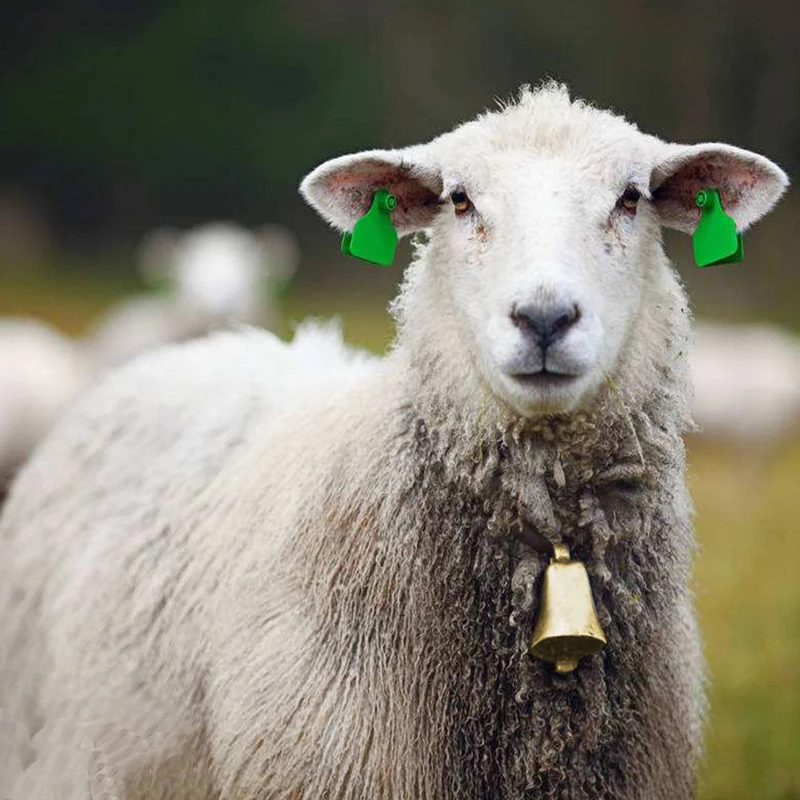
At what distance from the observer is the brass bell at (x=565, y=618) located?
2939 millimetres

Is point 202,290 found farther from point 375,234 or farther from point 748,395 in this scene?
point 375,234

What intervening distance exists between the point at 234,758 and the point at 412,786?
18.4 inches

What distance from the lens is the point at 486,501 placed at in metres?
3.07

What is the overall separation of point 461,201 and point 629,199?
40cm

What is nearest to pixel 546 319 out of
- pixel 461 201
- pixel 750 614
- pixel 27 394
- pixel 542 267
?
pixel 542 267

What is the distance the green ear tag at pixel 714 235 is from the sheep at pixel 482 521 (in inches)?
2.0

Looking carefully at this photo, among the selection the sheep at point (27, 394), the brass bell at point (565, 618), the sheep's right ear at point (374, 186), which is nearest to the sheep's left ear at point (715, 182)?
the sheep's right ear at point (374, 186)

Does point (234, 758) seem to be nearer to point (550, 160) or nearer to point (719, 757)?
point (550, 160)

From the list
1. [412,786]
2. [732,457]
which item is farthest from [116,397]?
[732,457]

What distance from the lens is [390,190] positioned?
3332mm

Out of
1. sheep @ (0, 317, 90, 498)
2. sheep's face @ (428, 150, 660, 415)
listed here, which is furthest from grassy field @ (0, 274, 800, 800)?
sheep @ (0, 317, 90, 498)

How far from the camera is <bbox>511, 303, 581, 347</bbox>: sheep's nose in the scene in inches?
108

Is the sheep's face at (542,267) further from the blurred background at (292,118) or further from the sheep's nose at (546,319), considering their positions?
the blurred background at (292,118)

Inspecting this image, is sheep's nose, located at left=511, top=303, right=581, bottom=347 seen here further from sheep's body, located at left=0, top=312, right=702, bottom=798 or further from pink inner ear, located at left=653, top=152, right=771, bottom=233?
pink inner ear, located at left=653, top=152, right=771, bottom=233
